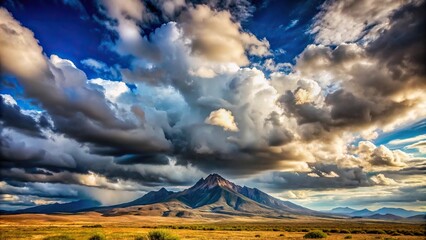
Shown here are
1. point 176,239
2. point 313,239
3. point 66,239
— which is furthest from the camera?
point 313,239

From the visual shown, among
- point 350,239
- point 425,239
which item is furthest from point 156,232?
point 425,239

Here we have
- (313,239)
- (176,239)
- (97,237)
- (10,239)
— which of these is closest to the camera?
(176,239)

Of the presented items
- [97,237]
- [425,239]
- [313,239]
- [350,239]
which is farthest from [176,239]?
[425,239]

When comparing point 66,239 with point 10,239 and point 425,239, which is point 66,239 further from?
point 425,239

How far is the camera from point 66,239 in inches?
2726

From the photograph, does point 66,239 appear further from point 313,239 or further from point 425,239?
point 425,239

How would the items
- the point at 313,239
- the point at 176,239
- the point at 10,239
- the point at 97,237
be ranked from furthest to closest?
the point at 10,239
the point at 313,239
the point at 97,237
the point at 176,239

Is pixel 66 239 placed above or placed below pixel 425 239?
below

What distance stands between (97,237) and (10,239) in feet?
116

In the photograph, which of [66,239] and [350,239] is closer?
[66,239]

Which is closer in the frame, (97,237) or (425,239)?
(97,237)

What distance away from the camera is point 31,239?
83625 mm

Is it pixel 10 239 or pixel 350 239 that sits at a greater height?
pixel 350 239

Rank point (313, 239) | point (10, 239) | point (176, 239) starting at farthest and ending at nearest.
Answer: point (10, 239), point (313, 239), point (176, 239)
